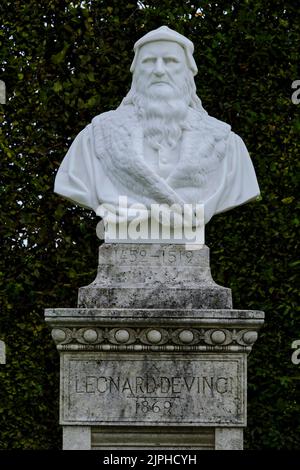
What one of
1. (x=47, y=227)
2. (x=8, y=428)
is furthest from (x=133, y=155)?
(x=8, y=428)

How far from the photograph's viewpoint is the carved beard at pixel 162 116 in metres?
9.52

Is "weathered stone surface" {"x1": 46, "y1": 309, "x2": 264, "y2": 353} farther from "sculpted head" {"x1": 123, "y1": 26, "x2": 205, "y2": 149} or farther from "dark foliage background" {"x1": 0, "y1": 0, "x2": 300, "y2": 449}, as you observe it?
"dark foliage background" {"x1": 0, "y1": 0, "x2": 300, "y2": 449}

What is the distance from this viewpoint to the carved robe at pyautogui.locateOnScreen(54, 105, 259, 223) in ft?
30.7

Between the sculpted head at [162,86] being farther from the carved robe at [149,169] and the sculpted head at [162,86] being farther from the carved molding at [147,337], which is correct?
Result: the carved molding at [147,337]

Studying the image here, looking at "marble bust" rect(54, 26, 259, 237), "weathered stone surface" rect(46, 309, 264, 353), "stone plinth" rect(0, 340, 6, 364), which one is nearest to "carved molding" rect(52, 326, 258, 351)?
"weathered stone surface" rect(46, 309, 264, 353)

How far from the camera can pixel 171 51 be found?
9.53m

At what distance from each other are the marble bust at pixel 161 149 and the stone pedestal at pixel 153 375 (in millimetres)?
832

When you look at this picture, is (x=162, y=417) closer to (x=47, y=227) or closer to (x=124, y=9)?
(x=47, y=227)

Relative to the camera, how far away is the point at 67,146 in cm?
1182
